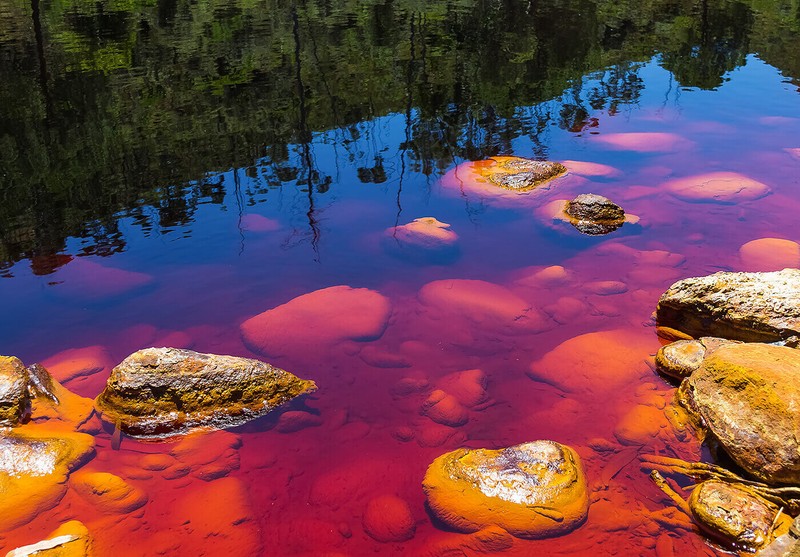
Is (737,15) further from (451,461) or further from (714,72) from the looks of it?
(451,461)

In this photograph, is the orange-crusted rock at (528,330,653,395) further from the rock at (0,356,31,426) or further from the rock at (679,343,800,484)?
the rock at (0,356,31,426)

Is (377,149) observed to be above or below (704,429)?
above

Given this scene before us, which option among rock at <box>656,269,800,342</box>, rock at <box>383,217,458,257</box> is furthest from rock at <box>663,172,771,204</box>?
rock at <box>383,217,458,257</box>

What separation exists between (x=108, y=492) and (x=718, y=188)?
24.7ft

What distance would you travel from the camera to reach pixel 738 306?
4621mm

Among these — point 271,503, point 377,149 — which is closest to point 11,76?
point 377,149

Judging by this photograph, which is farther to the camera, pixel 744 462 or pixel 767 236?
Answer: pixel 767 236

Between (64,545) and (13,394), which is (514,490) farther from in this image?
(13,394)

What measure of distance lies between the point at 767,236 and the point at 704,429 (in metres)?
3.74

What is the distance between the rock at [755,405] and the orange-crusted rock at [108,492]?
142 inches

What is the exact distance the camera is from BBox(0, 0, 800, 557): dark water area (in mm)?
3832

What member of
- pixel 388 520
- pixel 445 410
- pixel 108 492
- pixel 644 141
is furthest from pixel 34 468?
pixel 644 141

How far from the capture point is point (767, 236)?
6672 mm

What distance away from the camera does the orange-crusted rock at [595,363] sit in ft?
15.1
